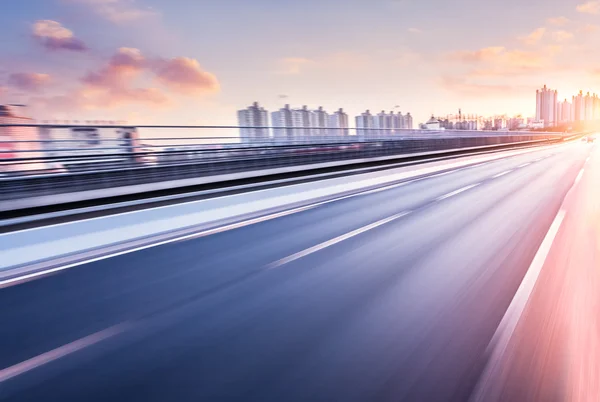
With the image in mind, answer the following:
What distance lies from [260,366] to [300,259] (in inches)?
87.4

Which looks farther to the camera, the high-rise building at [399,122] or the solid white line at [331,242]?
the high-rise building at [399,122]

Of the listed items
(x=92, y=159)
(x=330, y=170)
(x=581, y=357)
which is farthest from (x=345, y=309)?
(x=330, y=170)

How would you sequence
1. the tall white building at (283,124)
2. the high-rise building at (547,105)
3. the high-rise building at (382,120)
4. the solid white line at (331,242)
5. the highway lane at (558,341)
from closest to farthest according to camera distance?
1. the highway lane at (558,341)
2. the solid white line at (331,242)
3. the tall white building at (283,124)
4. the high-rise building at (382,120)
5. the high-rise building at (547,105)

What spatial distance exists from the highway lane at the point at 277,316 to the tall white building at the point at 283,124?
469 inches

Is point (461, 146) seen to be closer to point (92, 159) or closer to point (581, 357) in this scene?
point (92, 159)

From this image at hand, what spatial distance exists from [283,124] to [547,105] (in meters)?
144

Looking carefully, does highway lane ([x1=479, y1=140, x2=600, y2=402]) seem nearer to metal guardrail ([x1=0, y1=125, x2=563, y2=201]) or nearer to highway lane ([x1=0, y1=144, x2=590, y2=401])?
highway lane ([x1=0, y1=144, x2=590, y2=401])

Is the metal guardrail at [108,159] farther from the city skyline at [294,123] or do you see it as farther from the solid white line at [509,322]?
the solid white line at [509,322]

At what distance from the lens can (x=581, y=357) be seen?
2.52m

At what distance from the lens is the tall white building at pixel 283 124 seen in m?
17.8

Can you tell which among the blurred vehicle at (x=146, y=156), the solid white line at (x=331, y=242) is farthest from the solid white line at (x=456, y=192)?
the blurred vehicle at (x=146, y=156)

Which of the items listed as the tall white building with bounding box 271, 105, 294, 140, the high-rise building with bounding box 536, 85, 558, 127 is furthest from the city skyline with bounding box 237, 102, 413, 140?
the high-rise building with bounding box 536, 85, 558, 127

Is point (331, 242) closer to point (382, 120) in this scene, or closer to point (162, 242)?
point (162, 242)

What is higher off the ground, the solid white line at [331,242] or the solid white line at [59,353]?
the solid white line at [59,353]
